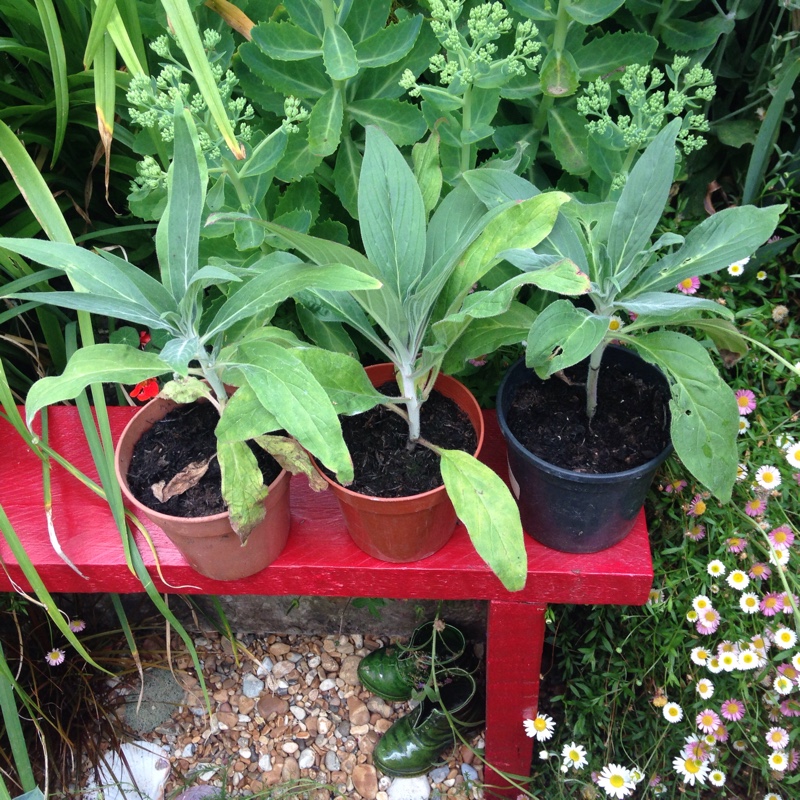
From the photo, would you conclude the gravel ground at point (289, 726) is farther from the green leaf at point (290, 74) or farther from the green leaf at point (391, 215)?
the green leaf at point (290, 74)

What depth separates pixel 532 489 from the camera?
984 millimetres

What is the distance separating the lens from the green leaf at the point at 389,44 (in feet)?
3.28

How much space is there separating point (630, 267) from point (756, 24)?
74cm

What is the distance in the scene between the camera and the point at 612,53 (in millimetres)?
1077

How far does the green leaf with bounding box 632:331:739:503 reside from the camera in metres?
0.83

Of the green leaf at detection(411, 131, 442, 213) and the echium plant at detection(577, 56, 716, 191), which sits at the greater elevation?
the echium plant at detection(577, 56, 716, 191)

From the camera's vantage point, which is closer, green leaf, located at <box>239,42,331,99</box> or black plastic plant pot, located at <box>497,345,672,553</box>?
black plastic plant pot, located at <box>497,345,672,553</box>

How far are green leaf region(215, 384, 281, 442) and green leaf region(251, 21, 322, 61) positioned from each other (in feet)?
1.58

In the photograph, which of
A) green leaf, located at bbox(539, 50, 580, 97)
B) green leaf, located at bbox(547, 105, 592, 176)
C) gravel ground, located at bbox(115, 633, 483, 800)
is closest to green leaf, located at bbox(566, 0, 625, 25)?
green leaf, located at bbox(539, 50, 580, 97)

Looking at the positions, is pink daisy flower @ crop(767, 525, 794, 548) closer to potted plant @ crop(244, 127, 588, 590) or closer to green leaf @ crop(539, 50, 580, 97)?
potted plant @ crop(244, 127, 588, 590)

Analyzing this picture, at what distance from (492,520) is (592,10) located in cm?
67

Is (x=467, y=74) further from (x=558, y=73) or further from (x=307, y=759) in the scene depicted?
(x=307, y=759)

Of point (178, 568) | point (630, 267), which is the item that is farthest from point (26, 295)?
point (630, 267)

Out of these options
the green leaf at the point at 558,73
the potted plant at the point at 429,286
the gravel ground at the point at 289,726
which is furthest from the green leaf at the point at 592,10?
the gravel ground at the point at 289,726
